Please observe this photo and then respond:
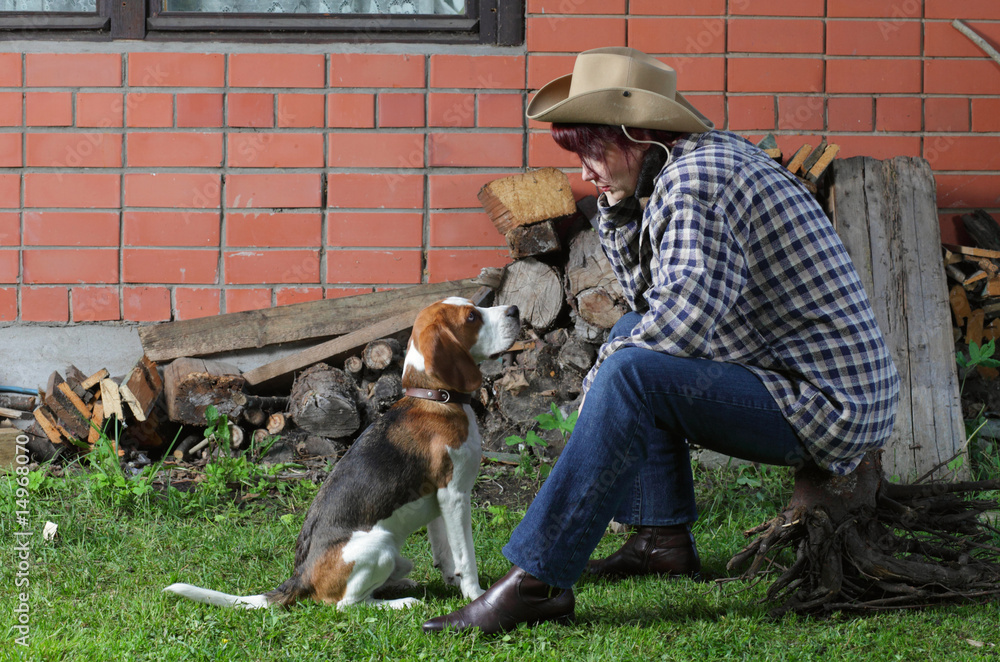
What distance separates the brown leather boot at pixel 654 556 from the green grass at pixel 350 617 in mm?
76

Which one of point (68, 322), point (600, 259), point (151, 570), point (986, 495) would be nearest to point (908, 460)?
point (986, 495)

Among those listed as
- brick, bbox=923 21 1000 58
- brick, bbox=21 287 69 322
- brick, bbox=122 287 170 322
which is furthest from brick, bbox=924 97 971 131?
brick, bbox=21 287 69 322

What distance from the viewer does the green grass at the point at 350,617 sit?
2.07 metres

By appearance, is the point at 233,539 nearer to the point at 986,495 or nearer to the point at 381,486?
the point at 381,486

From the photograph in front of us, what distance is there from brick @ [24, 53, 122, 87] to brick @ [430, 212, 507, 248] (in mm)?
1972

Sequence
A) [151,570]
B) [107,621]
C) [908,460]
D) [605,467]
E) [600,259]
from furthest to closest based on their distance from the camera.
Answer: [600,259], [908,460], [151,570], [107,621], [605,467]

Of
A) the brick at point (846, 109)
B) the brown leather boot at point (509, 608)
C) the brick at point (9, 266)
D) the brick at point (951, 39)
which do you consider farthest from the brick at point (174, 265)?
the brick at point (951, 39)

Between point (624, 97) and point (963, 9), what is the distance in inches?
125

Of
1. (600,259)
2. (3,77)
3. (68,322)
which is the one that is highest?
(3,77)

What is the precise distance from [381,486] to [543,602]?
610 millimetres

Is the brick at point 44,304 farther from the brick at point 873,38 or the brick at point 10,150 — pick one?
the brick at point 873,38

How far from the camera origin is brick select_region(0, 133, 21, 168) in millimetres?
4312

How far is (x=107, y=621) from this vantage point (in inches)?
91.7

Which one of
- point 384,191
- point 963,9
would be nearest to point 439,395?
point 384,191
